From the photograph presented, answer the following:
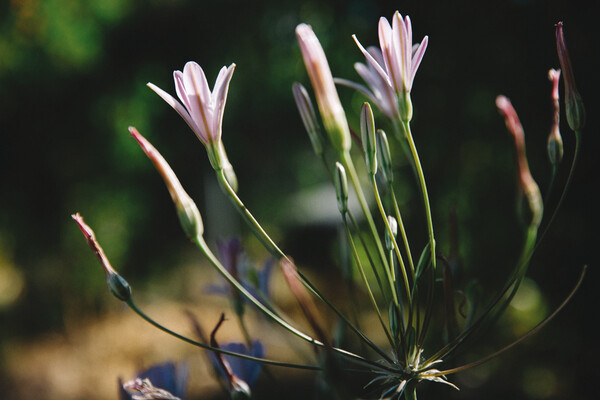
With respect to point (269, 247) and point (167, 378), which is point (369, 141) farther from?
point (167, 378)

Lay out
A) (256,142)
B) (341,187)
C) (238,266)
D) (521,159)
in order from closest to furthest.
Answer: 1. (521,159)
2. (341,187)
3. (238,266)
4. (256,142)

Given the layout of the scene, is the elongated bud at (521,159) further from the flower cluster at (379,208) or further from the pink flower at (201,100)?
the pink flower at (201,100)

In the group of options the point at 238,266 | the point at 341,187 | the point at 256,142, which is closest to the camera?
the point at 341,187

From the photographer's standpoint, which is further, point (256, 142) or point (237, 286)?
point (256, 142)

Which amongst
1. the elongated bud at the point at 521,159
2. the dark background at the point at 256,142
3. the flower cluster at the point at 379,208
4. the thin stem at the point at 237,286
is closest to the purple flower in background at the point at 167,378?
the flower cluster at the point at 379,208

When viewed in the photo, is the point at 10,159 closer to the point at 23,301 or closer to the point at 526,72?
the point at 23,301

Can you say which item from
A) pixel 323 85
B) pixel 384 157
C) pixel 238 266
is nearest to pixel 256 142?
pixel 238 266

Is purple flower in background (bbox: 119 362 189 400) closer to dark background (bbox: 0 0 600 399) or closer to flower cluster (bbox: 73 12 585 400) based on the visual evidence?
flower cluster (bbox: 73 12 585 400)
